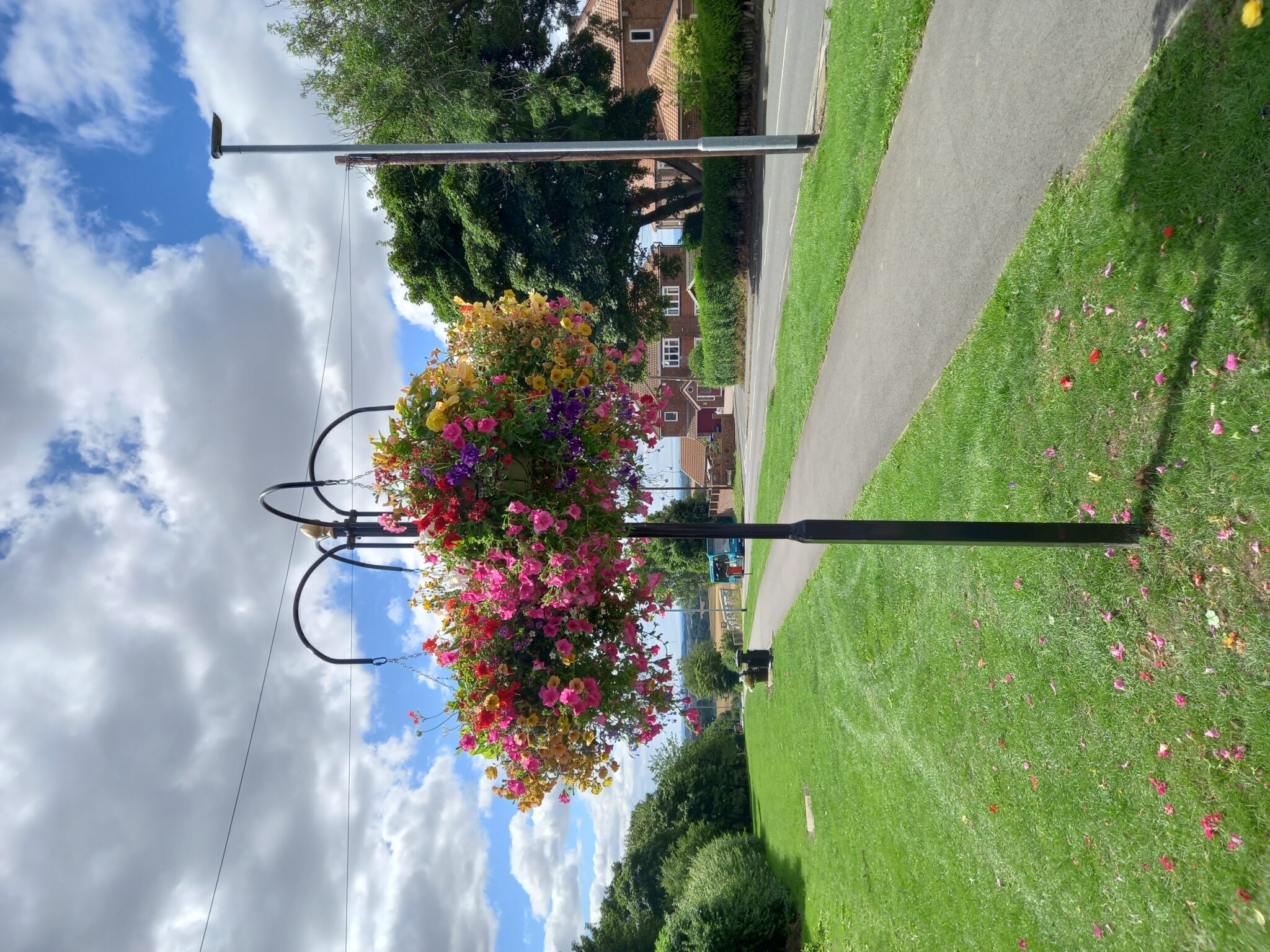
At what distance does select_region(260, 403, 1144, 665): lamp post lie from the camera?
336 cm

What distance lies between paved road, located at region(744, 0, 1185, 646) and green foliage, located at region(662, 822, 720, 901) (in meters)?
19.4

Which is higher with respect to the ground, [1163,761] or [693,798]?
[1163,761]

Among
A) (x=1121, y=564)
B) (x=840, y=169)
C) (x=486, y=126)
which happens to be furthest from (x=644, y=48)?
(x=1121, y=564)

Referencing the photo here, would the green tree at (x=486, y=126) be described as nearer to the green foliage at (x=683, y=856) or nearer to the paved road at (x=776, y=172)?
the paved road at (x=776, y=172)

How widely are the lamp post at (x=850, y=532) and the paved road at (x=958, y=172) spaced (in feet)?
8.74

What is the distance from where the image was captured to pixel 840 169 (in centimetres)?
945

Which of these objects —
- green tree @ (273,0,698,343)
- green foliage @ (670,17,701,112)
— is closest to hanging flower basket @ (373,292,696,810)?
green tree @ (273,0,698,343)

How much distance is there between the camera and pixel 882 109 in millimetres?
7789

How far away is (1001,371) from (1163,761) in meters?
2.92

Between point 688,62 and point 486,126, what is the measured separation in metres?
6.25

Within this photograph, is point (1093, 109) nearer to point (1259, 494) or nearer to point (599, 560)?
point (1259, 494)

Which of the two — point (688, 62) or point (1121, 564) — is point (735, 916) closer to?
point (1121, 564)

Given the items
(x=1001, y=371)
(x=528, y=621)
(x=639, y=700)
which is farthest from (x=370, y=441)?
(x=1001, y=371)

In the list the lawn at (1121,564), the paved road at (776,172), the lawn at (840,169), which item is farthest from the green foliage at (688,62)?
the lawn at (1121,564)
